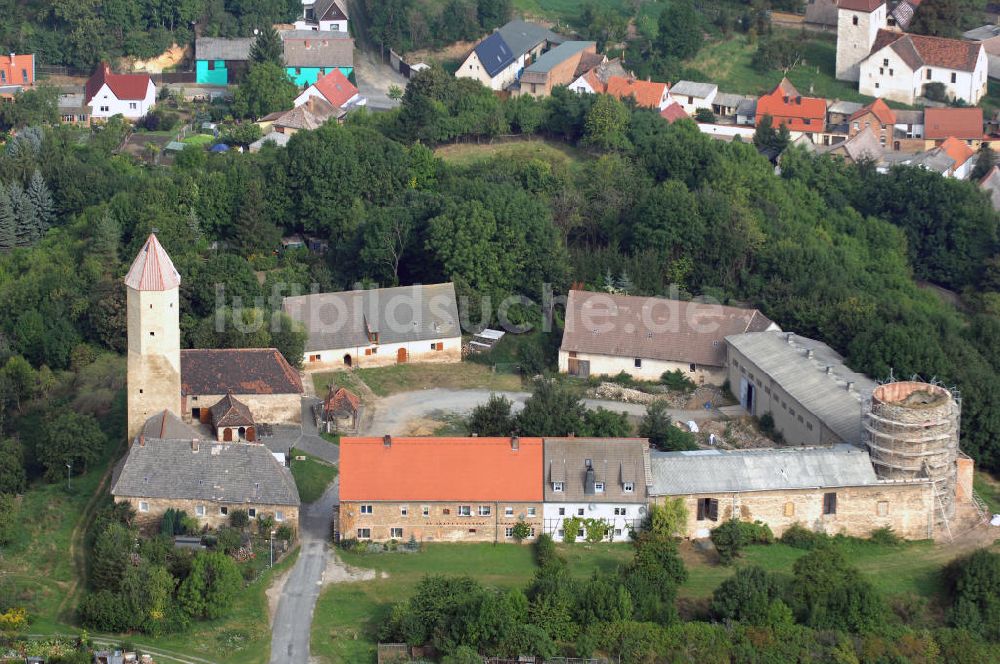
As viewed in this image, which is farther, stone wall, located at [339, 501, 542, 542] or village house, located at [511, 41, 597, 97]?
→ village house, located at [511, 41, 597, 97]

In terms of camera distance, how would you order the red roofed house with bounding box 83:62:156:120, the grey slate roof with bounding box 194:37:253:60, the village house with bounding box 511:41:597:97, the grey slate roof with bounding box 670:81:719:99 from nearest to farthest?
the red roofed house with bounding box 83:62:156:120 < the village house with bounding box 511:41:597:97 < the grey slate roof with bounding box 670:81:719:99 < the grey slate roof with bounding box 194:37:253:60

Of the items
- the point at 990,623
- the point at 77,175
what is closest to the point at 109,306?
the point at 77,175

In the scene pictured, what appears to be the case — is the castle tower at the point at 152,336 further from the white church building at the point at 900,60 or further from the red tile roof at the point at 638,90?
the white church building at the point at 900,60

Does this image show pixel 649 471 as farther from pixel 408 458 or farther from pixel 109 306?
pixel 109 306

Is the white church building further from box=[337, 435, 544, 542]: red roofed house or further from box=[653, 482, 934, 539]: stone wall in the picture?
box=[337, 435, 544, 542]: red roofed house

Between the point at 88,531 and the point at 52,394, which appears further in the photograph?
the point at 52,394

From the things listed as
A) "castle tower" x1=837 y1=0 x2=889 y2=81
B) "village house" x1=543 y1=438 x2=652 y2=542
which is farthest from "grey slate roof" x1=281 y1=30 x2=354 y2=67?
"village house" x1=543 y1=438 x2=652 y2=542
